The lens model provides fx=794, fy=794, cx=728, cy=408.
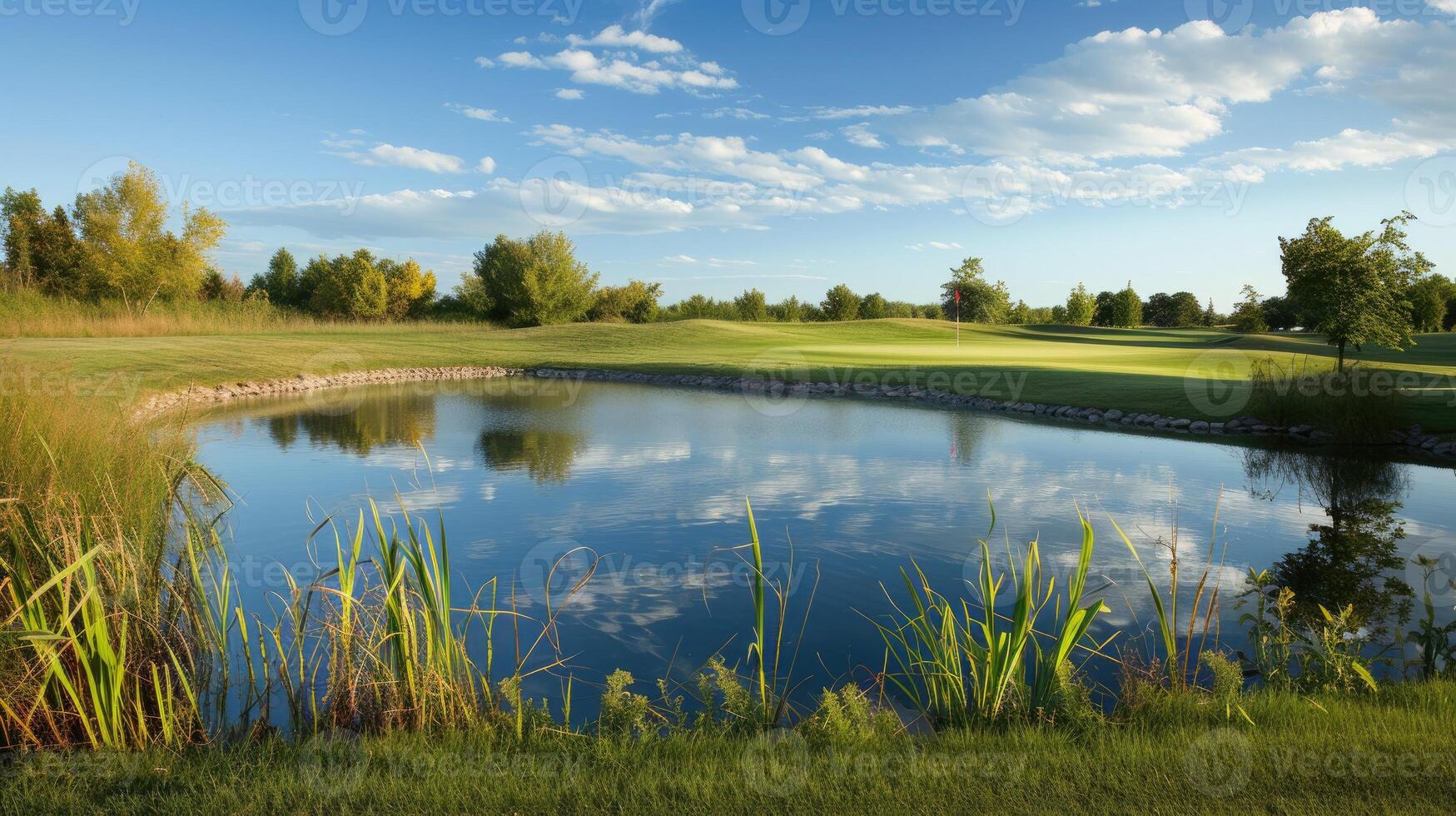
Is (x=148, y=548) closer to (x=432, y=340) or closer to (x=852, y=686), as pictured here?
(x=852, y=686)

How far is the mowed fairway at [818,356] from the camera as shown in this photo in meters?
16.5

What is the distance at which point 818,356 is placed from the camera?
2908 centimetres

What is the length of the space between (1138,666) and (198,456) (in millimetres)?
11585

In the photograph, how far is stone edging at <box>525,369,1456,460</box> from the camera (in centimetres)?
1213

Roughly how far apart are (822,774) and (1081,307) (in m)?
63.3

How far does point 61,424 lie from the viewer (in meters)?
5.15

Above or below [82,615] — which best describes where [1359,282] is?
above

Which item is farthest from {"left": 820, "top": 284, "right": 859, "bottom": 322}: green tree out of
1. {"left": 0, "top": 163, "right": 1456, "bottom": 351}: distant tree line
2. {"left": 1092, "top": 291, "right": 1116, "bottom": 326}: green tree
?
{"left": 1092, "top": 291, "right": 1116, "bottom": 326}: green tree

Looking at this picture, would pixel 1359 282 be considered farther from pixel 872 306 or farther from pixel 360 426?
pixel 872 306

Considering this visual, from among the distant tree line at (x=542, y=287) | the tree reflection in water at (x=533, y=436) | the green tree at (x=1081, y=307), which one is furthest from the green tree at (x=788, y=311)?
the tree reflection in water at (x=533, y=436)

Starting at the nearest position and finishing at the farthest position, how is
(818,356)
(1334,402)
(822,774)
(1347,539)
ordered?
(822,774)
(1347,539)
(1334,402)
(818,356)

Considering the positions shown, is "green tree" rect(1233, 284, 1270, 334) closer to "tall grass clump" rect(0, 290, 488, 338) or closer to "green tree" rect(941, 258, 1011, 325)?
"green tree" rect(941, 258, 1011, 325)

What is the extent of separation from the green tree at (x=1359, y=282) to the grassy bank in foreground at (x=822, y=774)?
13.4 metres

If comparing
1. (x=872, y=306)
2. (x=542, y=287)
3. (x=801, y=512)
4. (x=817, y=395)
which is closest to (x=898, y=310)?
(x=872, y=306)
